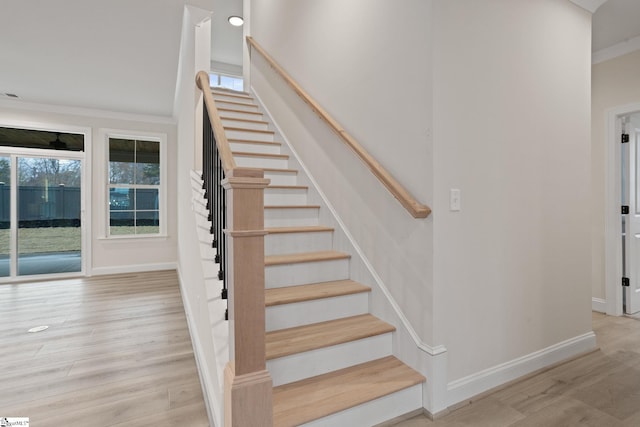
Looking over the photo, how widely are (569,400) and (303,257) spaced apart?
1754 millimetres

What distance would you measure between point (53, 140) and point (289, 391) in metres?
5.80

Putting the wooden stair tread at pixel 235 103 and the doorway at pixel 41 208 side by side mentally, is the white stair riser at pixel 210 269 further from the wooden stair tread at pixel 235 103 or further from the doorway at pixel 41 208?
the doorway at pixel 41 208

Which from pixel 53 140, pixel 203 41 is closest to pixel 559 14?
pixel 203 41

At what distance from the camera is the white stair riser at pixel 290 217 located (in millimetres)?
2697

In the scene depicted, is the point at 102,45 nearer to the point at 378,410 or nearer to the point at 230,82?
the point at 230,82

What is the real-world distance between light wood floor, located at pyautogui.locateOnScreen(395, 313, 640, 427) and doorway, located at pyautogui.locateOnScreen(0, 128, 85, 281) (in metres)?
5.90

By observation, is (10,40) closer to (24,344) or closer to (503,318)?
(24,344)

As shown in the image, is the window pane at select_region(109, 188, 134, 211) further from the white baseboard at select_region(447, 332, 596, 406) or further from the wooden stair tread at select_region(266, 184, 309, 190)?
the white baseboard at select_region(447, 332, 596, 406)

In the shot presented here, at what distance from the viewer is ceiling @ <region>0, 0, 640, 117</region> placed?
2.98 metres

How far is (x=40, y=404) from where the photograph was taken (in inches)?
76.9

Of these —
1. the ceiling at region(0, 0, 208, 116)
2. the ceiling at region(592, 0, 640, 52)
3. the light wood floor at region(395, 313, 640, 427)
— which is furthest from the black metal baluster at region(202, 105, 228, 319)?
the ceiling at region(592, 0, 640, 52)

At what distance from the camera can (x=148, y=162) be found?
5910 mm

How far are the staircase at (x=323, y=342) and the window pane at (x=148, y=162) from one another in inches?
165

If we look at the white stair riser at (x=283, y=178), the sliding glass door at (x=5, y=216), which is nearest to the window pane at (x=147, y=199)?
the sliding glass door at (x=5, y=216)
